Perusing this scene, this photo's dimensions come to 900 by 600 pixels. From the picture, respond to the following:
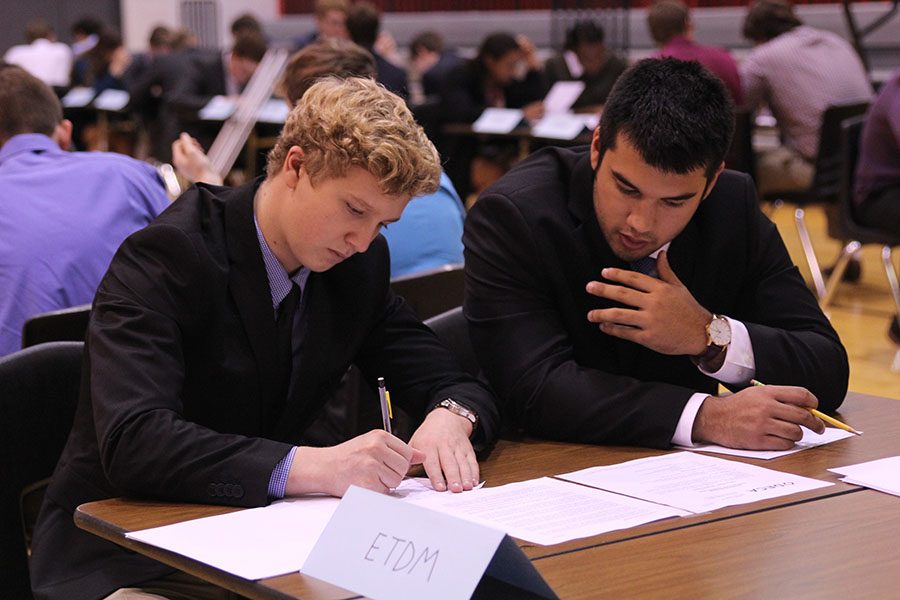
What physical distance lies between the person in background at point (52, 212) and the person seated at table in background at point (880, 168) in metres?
3.36

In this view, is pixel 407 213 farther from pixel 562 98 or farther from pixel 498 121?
pixel 562 98

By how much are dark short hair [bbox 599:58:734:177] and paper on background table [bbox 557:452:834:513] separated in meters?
0.50

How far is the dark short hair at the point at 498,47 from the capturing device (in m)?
8.36

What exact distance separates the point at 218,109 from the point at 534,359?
6.88 meters

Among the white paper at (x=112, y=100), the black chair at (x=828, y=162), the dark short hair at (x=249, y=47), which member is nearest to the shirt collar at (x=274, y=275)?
the black chair at (x=828, y=162)

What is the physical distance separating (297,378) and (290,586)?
2.15 ft

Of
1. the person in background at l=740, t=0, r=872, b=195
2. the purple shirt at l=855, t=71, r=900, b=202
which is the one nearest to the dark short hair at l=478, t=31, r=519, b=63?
the person in background at l=740, t=0, r=872, b=195

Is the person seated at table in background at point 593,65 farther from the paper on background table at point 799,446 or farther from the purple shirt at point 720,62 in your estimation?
the paper on background table at point 799,446

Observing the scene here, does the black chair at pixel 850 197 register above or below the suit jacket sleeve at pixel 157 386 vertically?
below

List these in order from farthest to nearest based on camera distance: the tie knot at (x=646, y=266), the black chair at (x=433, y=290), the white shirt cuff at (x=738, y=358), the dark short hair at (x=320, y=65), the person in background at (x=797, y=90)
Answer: the person in background at (x=797, y=90)
the dark short hair at (x=320, y=65)
the black chair at (x=433, y=290)
the tie knot at (x=646, y=266)
the white shirt cuff at (x=738, y=358)

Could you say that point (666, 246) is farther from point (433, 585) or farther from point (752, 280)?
point (433, 585)

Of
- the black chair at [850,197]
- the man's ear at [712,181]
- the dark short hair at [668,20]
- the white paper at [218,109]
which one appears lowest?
the white paper at [218,109]

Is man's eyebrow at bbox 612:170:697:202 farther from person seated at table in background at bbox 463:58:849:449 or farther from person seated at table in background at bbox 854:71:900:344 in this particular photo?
person seated at table in background at bbox 854:71:900:344

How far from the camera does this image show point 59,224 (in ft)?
9.14
